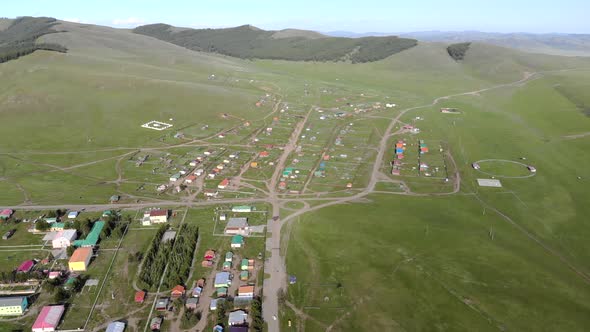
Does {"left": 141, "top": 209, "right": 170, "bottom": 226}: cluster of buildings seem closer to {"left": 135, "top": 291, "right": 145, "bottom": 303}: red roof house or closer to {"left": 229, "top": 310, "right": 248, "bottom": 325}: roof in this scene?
{"left": 135, "top": 291, "right": 145, "bottom": 303}: red roof house

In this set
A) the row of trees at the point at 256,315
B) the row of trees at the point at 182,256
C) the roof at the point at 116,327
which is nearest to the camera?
the roof at the point at 116,327

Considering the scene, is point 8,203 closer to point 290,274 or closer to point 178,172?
point 178,172

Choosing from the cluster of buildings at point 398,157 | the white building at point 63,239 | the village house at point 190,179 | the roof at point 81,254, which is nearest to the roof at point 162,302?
the roof at point 81,254

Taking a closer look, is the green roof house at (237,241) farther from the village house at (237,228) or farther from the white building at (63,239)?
the white building at (63,239)

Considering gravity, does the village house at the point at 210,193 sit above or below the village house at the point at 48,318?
above

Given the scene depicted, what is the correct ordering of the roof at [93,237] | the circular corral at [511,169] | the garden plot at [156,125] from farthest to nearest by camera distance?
the garden plot at [156,125]
the circular corral at [511,169]
the roof at [93,237]

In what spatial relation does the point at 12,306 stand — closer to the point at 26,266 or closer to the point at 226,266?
the point at 26,266

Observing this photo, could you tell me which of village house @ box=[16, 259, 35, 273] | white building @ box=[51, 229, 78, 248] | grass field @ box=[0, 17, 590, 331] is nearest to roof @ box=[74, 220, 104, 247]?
white building @ box=[51, 229, 78, 248]

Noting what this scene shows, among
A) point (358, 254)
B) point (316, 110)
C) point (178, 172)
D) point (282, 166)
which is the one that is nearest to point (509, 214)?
point (358, 254)
